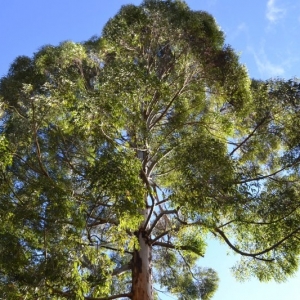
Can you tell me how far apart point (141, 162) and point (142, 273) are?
2.07 meters

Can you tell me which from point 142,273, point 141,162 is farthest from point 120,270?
point 141,162

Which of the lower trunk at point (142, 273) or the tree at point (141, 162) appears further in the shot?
the lower trunk at point (142, 273)

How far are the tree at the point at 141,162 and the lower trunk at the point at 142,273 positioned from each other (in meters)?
0.02

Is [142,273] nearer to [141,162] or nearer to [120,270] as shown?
[120,270]

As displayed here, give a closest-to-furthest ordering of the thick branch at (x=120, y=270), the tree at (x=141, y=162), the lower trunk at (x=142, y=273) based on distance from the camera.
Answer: the tree at (x=141, y=162) → the lower trunk at (x=142, y=273) → the thick branch at (x=120, y=270)

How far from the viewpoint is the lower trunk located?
7.37 metres

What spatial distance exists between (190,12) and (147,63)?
5.62 ft

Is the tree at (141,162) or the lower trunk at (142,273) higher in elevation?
the tree at (141,162)

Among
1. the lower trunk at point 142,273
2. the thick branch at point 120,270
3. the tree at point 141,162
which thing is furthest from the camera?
the thick branch at point 120,270

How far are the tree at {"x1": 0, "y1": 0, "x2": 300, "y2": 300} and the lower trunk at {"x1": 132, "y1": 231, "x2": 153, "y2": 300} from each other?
0.02 m

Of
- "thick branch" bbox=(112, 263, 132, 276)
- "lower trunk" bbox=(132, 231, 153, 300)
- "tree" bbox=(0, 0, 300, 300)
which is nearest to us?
"tree" bbox=(0, 0, 300, 300)

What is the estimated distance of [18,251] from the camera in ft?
20.8

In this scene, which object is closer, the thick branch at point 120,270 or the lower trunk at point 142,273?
the lower trunk at point 142,273

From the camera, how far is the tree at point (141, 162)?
6.60 metres
